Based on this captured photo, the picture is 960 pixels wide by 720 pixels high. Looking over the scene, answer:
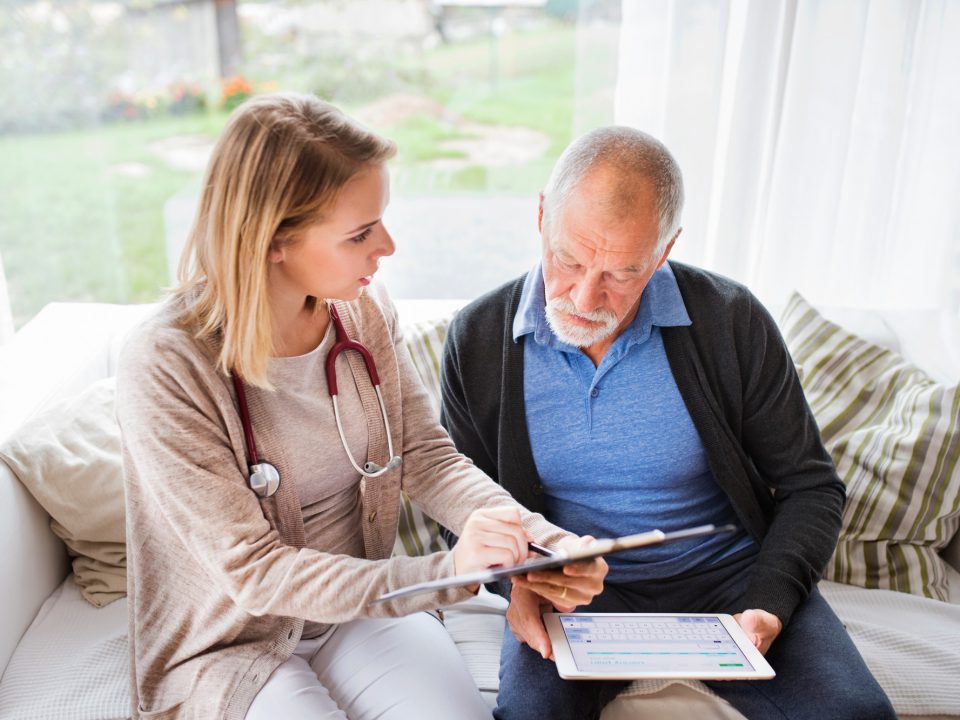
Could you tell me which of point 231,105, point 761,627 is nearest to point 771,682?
point 761,627

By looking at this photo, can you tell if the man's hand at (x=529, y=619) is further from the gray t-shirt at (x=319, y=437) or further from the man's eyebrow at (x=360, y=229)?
the man's eyebrow at (x=360, y=229)

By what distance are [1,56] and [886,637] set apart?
12.0ft

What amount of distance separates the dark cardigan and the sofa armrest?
859mm

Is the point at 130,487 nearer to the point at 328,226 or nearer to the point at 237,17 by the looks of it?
the point at 328,226

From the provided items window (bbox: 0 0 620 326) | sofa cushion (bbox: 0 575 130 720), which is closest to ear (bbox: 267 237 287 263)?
sofa cushion (bbox: 0 575 130 720)

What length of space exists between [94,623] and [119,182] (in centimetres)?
283

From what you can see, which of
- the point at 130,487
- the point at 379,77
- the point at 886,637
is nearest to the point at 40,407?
the point at 130,487

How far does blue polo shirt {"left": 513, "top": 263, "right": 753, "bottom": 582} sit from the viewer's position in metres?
1.58

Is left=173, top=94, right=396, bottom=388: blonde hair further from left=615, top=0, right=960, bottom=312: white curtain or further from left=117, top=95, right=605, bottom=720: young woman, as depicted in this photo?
left=615, top=0, right=960, bottom=312: white curtain

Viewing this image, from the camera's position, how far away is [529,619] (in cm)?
141

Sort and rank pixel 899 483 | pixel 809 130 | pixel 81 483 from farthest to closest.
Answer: pixel 809 130
pixel 899 483
pixel 81 483

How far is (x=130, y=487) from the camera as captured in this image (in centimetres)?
135

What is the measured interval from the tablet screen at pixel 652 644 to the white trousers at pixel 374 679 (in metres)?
0.22

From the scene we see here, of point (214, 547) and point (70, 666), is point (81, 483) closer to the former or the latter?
point (70, 666)
